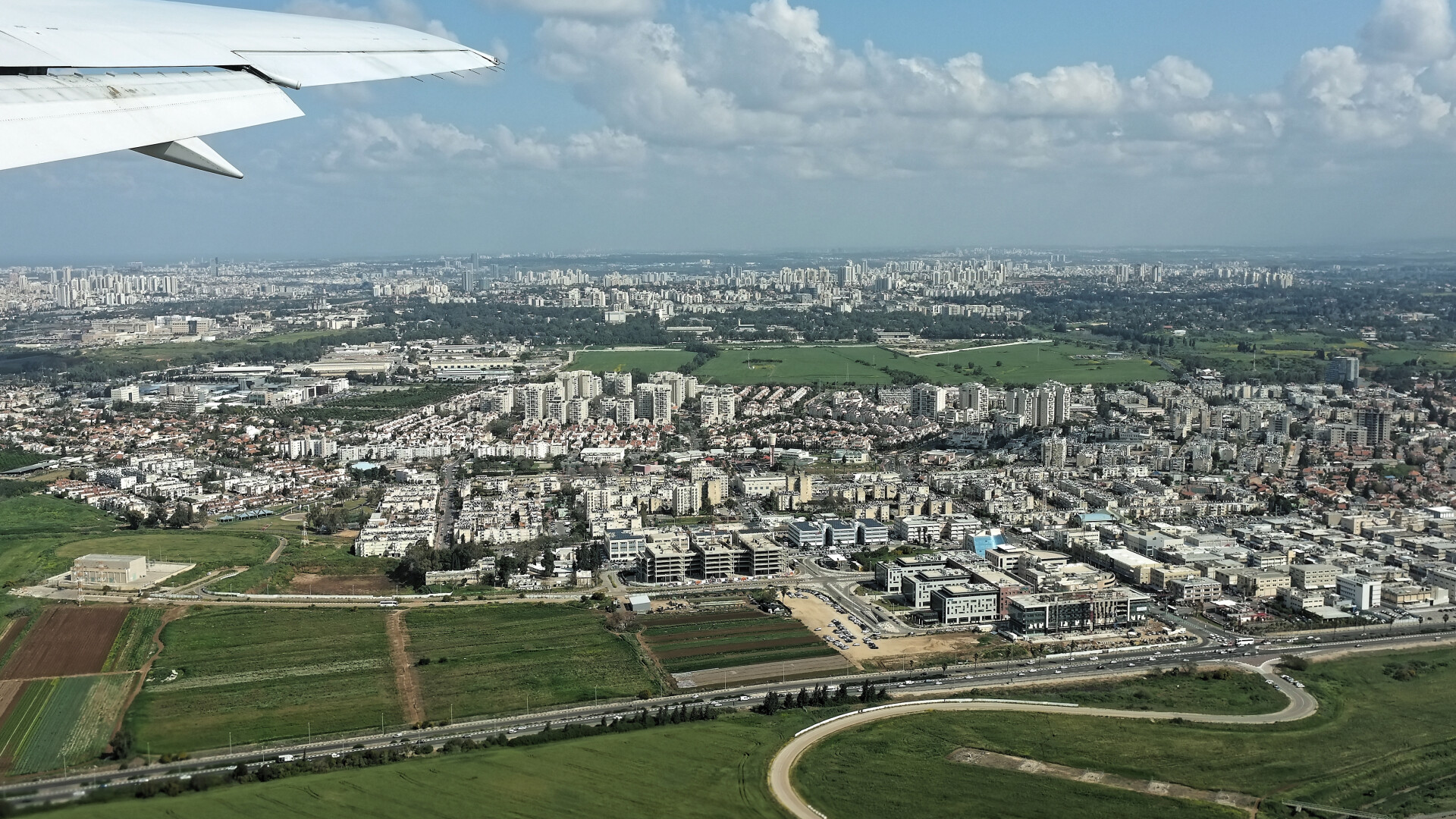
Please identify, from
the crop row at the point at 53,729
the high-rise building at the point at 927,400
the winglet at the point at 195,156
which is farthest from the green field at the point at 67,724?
the high-rise building at the point at 927,400

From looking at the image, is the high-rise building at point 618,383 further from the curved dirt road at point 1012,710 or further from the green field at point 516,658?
the curved dirt road at point 1012,710

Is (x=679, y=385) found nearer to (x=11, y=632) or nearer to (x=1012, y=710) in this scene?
(x=11, y=632)

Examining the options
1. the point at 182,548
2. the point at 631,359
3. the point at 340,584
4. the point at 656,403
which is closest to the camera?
the point at 340,584

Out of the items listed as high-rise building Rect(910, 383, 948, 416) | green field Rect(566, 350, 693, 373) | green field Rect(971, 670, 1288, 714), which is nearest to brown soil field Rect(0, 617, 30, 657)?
green field Rect(971, 670, 1288, 714)

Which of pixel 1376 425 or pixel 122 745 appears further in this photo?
pixel 1376 425

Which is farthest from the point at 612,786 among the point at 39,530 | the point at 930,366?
the point at 930,366

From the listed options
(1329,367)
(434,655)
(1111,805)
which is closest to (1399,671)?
(1111,805)

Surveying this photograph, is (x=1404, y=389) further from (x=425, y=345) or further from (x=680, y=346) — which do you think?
(x=425, y=345)
